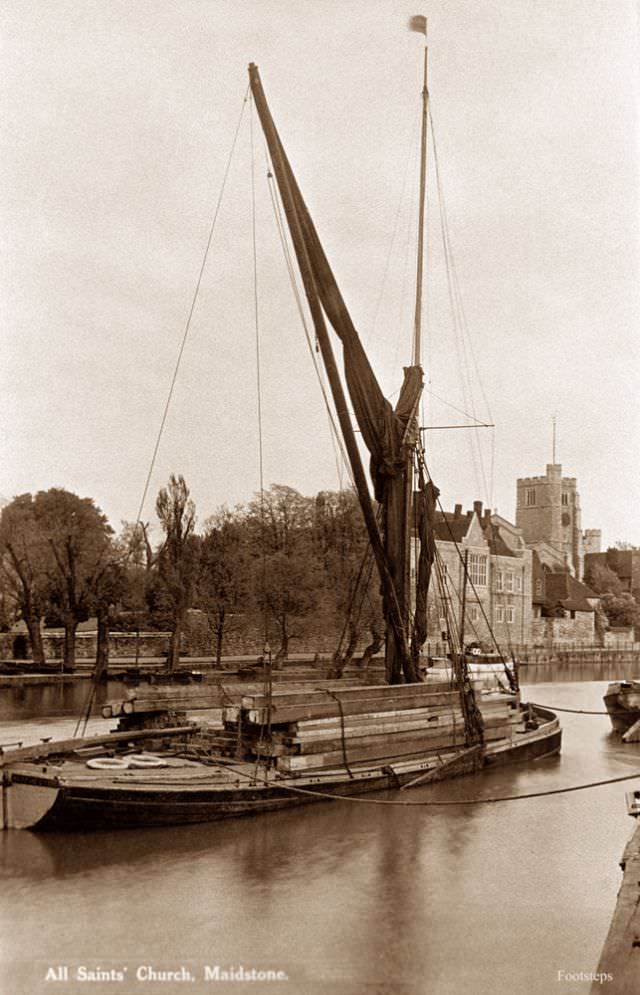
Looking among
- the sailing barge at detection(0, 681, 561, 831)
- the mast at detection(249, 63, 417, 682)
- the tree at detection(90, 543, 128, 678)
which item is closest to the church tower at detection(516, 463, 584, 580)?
the tree at detection(90, 543, 128, 678)

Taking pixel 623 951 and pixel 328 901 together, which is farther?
pixel 328 901

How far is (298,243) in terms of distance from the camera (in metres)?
18.6

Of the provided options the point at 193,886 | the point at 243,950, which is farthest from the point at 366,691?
the point at 243,950

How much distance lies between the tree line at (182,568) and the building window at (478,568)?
26816 millimetres

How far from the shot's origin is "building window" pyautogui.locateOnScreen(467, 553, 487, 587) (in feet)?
282

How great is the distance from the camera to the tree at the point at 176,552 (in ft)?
166

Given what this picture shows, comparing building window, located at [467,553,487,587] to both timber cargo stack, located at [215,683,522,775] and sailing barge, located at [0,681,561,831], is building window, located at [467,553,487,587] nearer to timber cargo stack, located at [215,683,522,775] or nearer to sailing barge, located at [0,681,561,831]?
sailing barge, located at [0,681,561,831]

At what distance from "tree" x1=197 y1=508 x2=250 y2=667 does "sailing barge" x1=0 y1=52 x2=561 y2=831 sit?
32383mm

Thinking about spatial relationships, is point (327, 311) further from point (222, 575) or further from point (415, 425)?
point (222, 575)

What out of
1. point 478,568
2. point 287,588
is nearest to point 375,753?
point 287,588

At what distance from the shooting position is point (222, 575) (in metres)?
55.4

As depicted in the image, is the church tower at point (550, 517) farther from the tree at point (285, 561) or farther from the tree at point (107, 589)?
the tree at point (107, 589)

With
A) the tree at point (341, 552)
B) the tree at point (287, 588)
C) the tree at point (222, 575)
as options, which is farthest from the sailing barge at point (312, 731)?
the tree at point (222, 575)

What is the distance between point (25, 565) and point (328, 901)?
3958 centimetres
